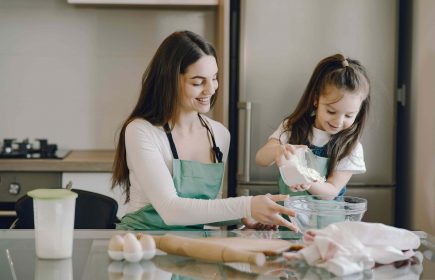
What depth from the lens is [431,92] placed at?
299 cm

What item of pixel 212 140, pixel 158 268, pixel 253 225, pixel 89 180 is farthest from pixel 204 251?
pixel 89 180

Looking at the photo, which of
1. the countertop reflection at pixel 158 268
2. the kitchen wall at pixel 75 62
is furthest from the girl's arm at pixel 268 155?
the kitchen wall at pixel 75 62

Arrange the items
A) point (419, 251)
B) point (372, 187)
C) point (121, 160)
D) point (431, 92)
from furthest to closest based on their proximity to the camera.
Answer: point (372, 187), point (431, 92), point (121, 160), point (419, 251)

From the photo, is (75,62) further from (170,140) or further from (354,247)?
(354,247)

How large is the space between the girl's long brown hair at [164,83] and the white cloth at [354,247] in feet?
2.46

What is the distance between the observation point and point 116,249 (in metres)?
1.50

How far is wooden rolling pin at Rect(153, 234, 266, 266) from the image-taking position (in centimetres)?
145

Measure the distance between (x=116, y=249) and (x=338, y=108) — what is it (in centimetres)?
106

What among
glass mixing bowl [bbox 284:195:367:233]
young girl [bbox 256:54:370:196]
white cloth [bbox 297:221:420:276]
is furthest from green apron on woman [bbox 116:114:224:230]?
white cloth [bbox 297:221:420:276]

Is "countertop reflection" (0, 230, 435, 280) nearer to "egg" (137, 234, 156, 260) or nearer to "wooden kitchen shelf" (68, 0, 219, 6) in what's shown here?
"egg" (137, 234, 156, 260)

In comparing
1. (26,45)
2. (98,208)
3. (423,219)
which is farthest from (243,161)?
(26,45)

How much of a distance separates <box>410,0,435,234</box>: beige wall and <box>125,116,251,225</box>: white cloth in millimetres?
1261

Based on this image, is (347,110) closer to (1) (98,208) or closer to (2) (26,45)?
(1) (98,208)

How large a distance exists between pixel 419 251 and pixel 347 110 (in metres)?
0.75
